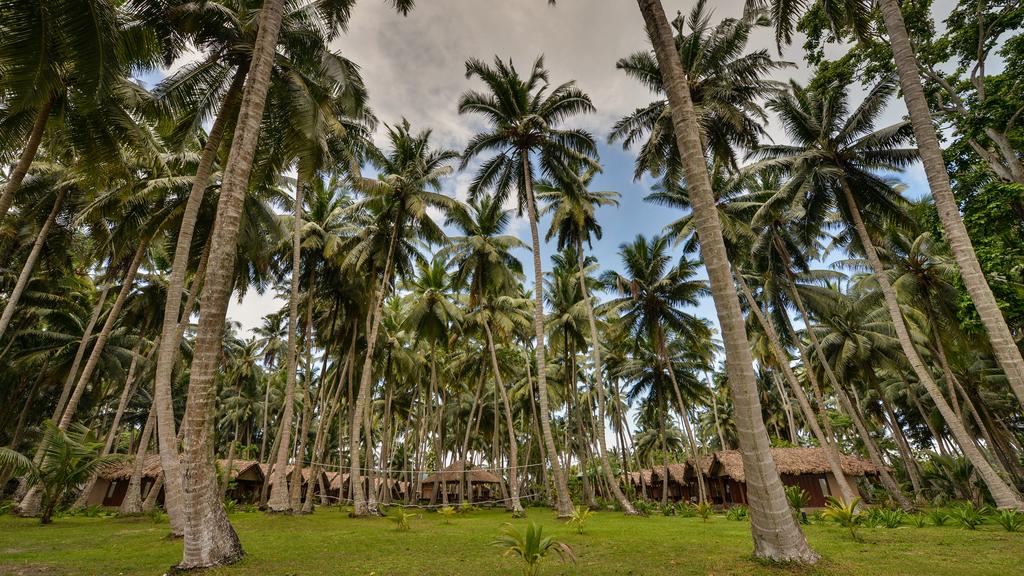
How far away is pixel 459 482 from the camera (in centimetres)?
3064

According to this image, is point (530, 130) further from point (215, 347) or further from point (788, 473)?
point (788, 473)

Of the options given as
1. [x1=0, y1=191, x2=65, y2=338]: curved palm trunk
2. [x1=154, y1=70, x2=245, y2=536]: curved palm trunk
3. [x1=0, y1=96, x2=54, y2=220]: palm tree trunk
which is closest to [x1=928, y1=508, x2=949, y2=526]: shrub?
[x1=154, y1=70, x2=245, y2=536]: curved palm trunk

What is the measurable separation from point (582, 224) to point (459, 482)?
20661 mm

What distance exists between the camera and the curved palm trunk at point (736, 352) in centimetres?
628

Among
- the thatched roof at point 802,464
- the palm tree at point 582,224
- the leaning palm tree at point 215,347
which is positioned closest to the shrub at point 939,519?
the palm tree at point 582,224


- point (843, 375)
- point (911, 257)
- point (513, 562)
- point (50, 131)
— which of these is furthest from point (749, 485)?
point (843, 375)

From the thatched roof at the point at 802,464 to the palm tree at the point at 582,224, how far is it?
29.5 feet

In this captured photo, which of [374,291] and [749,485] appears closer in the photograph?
[749,485]

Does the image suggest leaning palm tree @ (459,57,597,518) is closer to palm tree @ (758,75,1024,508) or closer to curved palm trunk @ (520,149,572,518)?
curved palm trunk @ (520,149,572,518)

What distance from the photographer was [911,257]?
59.7 ft

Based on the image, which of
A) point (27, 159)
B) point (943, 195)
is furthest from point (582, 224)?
point (27, 159)

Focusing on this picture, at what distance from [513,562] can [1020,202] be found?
1664 centimetres

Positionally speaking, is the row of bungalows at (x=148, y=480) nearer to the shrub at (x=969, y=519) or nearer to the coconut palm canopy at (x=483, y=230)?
the coconut palm canopy at (x=483, y=230)

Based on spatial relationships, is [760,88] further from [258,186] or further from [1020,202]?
[258,186]
